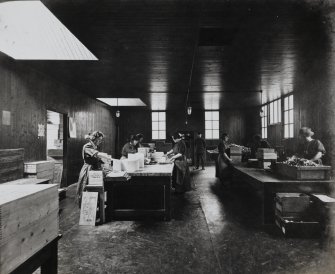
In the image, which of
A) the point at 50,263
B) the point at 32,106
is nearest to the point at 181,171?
the point at 32,106

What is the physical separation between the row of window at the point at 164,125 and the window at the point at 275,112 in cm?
377

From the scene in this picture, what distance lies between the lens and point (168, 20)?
3.47 m

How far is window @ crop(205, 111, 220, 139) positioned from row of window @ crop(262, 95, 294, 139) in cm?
281

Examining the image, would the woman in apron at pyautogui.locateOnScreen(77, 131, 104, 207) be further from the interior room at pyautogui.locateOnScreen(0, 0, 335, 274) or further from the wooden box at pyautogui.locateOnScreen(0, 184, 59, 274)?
the wooden box at pyautogui.locateOnScreen(0, 184, 59, 274)

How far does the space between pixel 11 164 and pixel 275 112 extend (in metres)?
10.3

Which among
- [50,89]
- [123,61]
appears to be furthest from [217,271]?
[50,89]

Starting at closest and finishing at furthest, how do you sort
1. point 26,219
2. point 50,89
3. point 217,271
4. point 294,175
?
point 26,219
point 217,271
point 294,175
point 50,89

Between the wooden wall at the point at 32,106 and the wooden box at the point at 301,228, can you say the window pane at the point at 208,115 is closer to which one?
the wooden wall at the point at 32,106

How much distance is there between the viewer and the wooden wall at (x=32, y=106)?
5.03 meters

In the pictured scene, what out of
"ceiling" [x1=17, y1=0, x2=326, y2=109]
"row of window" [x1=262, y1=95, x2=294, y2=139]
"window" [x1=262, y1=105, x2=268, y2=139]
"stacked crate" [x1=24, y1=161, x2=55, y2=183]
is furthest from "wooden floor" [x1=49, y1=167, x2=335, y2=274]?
"window" [x1=262, y1=105, x2=268, y2=139]

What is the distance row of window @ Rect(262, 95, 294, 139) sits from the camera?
9484mm

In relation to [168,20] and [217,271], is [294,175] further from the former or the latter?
[168,20]

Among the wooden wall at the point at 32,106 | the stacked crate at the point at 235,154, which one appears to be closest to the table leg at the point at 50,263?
the wooden wall at the point at 32,106

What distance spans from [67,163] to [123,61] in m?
4.20
